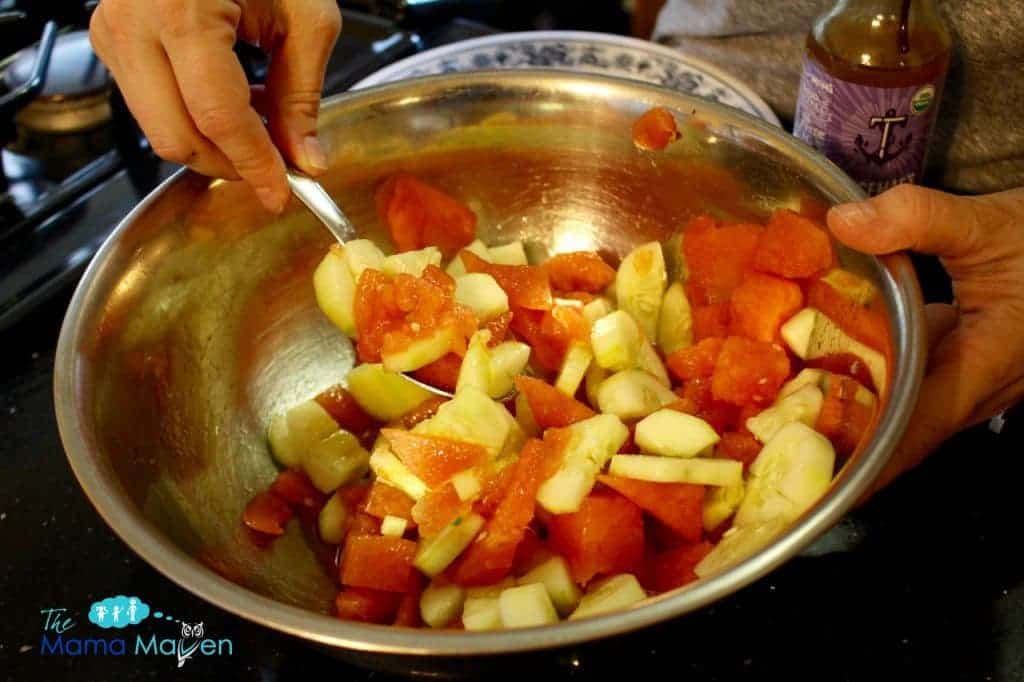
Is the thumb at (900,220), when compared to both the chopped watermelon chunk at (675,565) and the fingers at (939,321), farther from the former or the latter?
the chopped watermelon chunk at (675,565)

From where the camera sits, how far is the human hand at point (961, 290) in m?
0.91

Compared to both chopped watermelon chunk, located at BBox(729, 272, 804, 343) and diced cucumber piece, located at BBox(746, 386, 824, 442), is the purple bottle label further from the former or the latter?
diced cucumber piece, located at BBox(746, 386, 824, 442)

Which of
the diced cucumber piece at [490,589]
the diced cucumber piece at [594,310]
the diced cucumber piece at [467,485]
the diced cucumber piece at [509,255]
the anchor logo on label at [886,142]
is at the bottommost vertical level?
the diced cucumber piece at [490,589]

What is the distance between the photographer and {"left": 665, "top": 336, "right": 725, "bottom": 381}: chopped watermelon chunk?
42.1 inches

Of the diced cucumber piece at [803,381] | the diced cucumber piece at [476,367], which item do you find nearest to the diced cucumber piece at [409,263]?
the diced cucumber piece at [476,367]

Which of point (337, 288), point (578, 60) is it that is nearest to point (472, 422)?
point (337, 288)

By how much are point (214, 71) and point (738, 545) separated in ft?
2.12

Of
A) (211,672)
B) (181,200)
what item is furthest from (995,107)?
(211,672)

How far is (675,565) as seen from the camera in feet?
2.96

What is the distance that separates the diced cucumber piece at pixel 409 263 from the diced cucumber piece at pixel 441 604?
1.16 feet

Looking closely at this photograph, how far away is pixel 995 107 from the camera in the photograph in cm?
127

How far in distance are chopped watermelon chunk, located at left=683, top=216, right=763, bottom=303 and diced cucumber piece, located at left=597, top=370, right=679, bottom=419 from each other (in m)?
0.15

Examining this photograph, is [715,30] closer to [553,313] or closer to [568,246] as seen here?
[568,246]

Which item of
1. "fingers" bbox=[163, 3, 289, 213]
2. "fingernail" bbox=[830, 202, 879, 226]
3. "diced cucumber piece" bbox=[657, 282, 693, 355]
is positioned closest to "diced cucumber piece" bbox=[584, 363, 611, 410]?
"diced cucumber piece" bbox=[657, 282, 693, 355]
